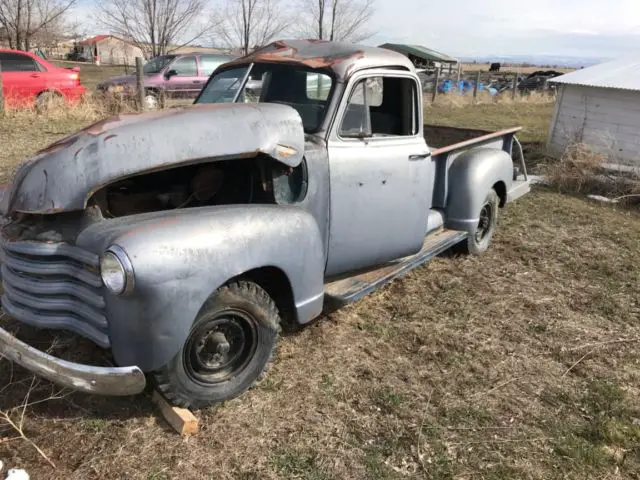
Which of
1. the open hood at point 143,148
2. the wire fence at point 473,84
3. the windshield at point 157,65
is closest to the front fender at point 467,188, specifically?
the open hood at point 143,148

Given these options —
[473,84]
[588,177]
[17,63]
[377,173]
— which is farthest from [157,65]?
[473,84]

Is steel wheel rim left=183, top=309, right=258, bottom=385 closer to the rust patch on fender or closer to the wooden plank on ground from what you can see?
the wooden plank on ground

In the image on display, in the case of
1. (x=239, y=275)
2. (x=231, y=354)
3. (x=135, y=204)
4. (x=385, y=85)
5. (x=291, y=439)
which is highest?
(x=385, y=85)

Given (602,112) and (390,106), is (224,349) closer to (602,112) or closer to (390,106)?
(390,106)

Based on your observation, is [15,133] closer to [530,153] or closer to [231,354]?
[231,354]

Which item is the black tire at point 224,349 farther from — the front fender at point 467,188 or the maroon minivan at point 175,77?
the maroon minivan at point 175,77

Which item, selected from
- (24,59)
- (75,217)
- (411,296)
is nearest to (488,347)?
(411,296)

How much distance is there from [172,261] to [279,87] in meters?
1.89

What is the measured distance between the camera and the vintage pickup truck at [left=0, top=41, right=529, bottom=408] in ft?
8.13

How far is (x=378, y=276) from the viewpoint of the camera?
3961mm

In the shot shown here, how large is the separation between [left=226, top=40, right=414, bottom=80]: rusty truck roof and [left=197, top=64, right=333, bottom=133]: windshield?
6 cm

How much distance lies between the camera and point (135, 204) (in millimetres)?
3113

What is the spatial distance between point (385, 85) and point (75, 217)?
250 centimetres

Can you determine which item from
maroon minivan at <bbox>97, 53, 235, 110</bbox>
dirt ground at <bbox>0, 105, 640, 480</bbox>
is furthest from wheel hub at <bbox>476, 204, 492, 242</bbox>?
maroon minivan at <bbox>97, 53, 235, 110</bbox>
